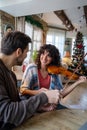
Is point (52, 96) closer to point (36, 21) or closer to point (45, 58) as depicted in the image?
point (45, 58)

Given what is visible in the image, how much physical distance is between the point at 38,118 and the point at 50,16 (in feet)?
16.0

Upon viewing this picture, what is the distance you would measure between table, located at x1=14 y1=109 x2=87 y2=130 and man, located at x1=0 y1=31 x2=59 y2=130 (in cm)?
8

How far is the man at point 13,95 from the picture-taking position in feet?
2.55

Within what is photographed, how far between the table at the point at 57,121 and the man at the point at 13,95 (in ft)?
0.27

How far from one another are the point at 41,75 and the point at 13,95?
0.80 m

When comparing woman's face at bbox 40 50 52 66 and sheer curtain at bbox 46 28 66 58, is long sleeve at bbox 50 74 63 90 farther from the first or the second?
sheer curtain at bbox 46 28 66 58

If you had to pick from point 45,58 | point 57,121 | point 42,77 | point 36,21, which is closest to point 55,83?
point 42,77

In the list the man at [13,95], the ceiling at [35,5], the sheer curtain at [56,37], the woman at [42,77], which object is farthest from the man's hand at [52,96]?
the sheer curtain at [56,37]

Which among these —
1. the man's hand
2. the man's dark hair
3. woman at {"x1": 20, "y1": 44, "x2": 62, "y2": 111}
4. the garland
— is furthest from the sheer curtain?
the man's hand

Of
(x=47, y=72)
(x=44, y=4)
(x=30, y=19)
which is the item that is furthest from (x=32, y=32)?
(x=47, y=72)

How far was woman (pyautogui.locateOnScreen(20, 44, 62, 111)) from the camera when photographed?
1.62 meters

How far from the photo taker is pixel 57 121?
3.02ft

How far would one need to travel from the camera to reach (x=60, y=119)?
0.95 metres

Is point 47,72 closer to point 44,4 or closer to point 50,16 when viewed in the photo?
point 44,4
